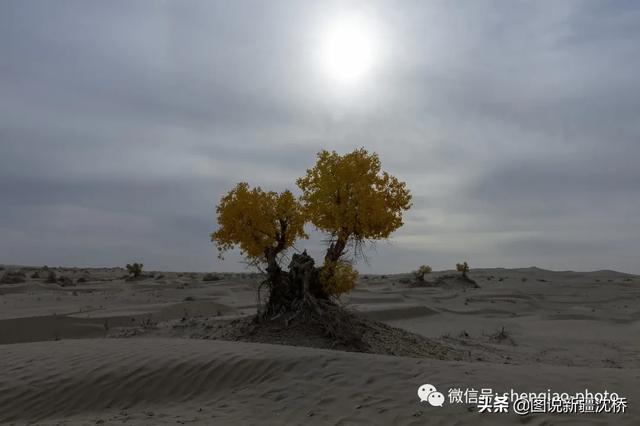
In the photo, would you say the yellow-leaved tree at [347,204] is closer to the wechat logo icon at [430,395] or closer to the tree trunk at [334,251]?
the tree trunk at [334,251]

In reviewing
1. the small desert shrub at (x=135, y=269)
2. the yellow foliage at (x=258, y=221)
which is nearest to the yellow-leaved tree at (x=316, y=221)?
the yellow foliage at (x=258, y=221)

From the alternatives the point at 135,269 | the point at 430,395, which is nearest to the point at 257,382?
the point at 430,395

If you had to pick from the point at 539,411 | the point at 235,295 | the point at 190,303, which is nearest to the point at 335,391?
the point at 539,411

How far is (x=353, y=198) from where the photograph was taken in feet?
43.1

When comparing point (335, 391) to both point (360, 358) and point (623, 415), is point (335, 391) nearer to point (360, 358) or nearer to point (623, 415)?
point (360, 358)

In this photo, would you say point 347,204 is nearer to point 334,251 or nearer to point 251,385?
point 334,251

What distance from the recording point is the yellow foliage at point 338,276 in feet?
44.5

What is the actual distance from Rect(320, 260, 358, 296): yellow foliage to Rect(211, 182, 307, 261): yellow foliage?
1375mm

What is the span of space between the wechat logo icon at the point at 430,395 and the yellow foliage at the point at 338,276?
6.51 meters

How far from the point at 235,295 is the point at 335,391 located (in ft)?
79.6

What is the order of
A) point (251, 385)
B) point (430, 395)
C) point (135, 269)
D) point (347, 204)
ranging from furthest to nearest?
1. point (135, 269)
2. point (347, 204)
3. point (251, 385)
4. point (430, 395)

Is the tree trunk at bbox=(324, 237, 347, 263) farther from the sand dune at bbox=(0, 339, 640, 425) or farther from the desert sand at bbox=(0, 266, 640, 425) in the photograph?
the sand dune at bbox=(0, 339, 640, 425)

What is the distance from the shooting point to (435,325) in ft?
73.6

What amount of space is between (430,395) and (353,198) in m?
6.92
